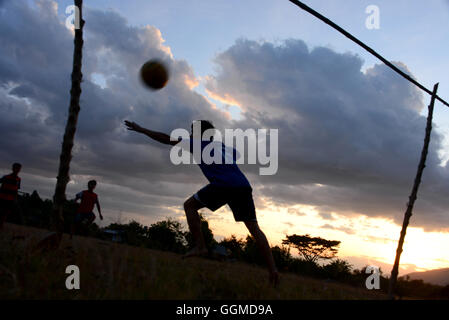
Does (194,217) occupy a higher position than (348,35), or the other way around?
(348,35)

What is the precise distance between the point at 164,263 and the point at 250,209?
4.41 ft

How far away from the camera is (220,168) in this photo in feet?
16.2

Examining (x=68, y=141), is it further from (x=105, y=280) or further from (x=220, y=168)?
(x=105, y=280)

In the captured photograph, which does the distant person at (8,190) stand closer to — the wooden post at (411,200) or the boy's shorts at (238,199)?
the boy's shorts at (238,199)

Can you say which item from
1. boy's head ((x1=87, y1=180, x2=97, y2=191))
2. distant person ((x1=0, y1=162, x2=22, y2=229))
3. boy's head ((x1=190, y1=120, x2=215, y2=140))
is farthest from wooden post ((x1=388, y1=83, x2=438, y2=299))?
distant person ((x1=0, y1=162, x2=22, y2=229))

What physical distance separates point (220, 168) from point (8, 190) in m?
7.11

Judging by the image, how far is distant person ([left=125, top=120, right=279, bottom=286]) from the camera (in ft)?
15.9

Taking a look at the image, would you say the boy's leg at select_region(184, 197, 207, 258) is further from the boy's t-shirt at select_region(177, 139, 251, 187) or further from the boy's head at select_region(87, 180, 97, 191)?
the boy's head at select_region(87, 180, 97, 191)

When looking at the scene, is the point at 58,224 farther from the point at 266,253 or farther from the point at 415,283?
the point at 415,283

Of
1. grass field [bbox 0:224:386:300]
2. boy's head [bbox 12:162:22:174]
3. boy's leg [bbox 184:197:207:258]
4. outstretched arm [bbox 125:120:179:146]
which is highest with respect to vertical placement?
boy's head [bbox 12:162:22:174]

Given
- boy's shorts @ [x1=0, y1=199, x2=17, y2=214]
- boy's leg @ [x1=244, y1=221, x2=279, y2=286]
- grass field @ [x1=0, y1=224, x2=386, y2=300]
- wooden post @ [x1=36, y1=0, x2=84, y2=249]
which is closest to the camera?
grass field @ [x1=0, y1=224, x2=386, y2=300]

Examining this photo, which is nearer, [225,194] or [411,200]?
[225,194]

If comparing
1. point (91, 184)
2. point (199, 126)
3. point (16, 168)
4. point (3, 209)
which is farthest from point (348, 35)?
point (3, 209)
